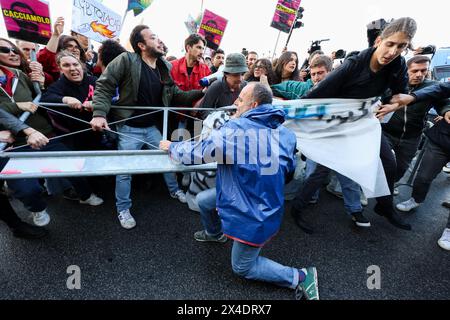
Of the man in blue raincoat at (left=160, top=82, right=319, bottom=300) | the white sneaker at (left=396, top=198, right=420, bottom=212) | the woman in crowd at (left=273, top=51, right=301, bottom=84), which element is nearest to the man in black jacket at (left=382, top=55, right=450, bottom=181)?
the white sneaker at (left=396, top=198, right=420, bottom=212)

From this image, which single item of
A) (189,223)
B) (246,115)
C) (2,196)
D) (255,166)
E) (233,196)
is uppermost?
(246,115)

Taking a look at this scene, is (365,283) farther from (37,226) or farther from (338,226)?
(37,226)

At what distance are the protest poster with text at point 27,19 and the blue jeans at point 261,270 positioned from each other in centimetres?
291

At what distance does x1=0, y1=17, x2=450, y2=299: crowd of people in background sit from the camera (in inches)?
65.4

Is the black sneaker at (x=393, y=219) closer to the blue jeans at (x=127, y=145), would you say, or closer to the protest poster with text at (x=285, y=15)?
the blue jeans at (x=127, y=145)

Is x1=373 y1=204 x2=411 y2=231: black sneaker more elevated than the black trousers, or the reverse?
the black trousers

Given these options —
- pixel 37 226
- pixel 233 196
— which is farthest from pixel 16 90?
pixel 233 196

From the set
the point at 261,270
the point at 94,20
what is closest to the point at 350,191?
the point at 261,270

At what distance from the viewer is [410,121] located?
303 cm

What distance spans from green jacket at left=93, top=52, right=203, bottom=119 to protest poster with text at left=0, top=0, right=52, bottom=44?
0.80m

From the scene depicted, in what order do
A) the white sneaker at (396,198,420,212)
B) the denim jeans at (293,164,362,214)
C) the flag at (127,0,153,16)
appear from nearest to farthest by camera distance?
the denim jeans at (293,164,362,214) → the white sneaker at (396,198,420,212) → the flag at (127,0,153,16)

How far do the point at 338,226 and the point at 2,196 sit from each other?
3681mm

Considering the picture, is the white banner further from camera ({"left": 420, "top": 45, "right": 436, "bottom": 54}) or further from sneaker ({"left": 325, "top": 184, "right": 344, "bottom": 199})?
camera ({"left": 420, "top": 45, "right": 436, "bottom": 54})
